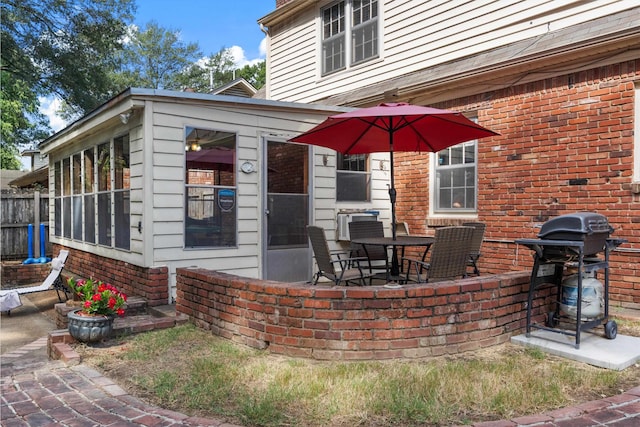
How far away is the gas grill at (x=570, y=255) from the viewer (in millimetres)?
4047

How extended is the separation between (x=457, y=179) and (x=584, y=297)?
3.62 m

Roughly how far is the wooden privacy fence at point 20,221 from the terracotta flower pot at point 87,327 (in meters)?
8.81

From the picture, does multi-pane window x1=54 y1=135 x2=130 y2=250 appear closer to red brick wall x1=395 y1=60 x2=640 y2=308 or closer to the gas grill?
red brick wall x1=395 y1=60 x2=640 y2=308

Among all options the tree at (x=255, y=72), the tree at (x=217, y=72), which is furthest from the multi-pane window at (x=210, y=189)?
the tree at (x=255, y=72)

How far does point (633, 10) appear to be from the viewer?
5797 millimetres

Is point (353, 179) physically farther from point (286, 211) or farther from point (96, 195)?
point (96, 195)

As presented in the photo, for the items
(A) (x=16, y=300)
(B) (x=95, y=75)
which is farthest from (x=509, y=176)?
(B) (x=95, y=75)

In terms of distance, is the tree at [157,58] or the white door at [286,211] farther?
the tree at [157,58]

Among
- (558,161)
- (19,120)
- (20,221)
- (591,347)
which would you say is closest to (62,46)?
(20,221)

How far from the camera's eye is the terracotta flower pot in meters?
4.37

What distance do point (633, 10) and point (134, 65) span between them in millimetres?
35648

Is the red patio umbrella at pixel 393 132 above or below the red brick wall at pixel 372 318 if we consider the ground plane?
above

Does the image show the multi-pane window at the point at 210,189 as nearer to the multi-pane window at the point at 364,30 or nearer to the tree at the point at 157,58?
the multi-pane window at the point at 364,30

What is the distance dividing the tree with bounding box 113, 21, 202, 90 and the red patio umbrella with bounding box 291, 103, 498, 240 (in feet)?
106
